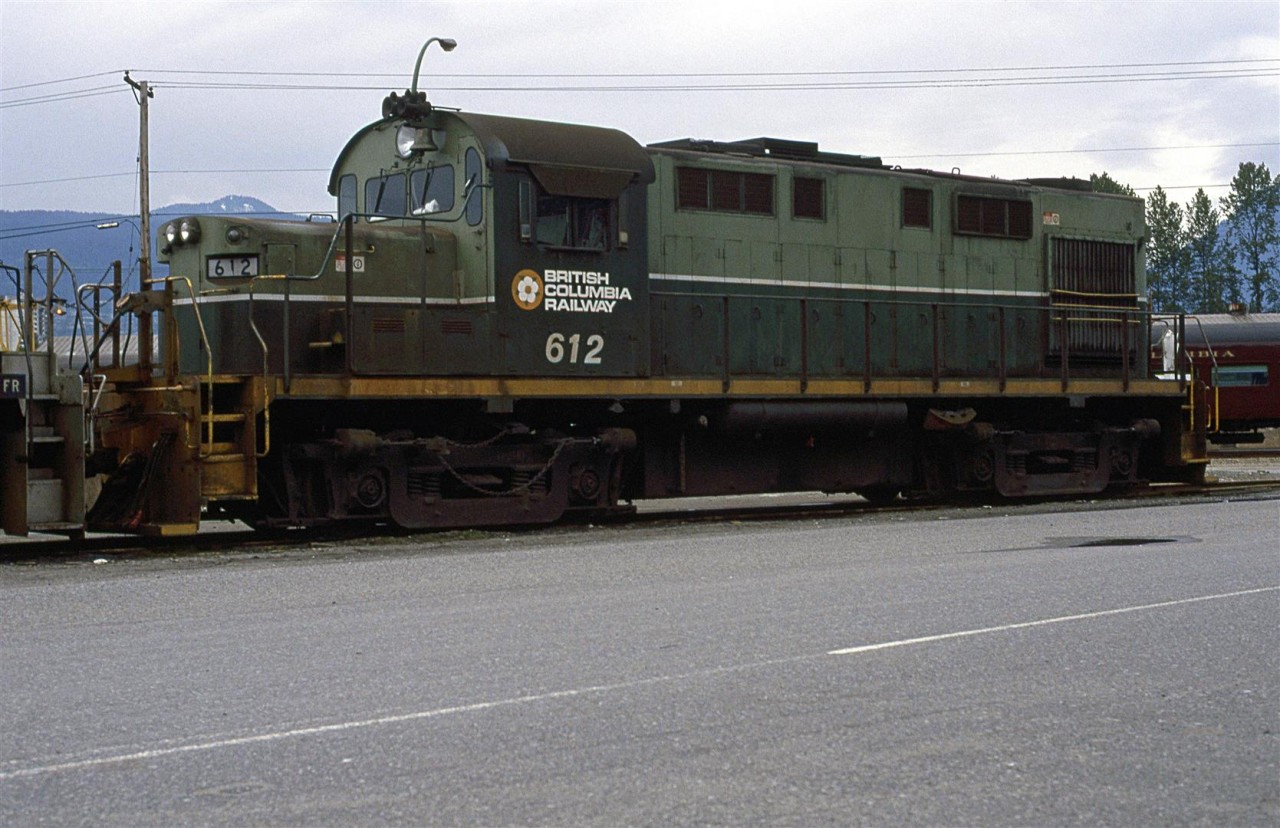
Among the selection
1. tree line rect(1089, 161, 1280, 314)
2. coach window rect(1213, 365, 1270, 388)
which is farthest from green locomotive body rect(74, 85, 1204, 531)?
tree line rect(1089, 161, 1280, 314)

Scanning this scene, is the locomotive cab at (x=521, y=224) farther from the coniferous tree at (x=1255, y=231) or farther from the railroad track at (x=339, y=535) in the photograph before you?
the coniferous tree at (x=1255, y=231)

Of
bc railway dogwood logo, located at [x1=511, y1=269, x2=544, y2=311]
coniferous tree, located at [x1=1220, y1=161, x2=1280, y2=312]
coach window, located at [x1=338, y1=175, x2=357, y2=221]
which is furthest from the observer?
coniferous tree, located at [x1=1220, y1=161, x2=1280, y2=312]

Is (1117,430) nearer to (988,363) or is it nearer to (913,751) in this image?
(988,363)

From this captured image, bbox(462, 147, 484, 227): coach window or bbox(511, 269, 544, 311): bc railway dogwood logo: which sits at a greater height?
Answer: bbox(462, 147, 484, 227): coach window

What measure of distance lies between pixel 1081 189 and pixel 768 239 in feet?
18.4

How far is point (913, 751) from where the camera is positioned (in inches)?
201

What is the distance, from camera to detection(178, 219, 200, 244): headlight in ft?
43.3

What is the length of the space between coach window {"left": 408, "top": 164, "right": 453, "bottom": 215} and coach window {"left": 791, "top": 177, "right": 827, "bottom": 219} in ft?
13.4

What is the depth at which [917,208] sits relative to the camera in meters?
17.3

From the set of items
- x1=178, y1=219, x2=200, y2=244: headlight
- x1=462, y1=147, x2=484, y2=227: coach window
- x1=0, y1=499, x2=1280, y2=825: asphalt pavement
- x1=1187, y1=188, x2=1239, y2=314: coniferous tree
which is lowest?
x1=0, y1=499, x2=1280, y2=825: asphalt pavement

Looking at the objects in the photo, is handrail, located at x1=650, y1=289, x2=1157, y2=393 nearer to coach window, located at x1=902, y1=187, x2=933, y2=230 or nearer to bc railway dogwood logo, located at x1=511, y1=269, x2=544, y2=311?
coach window, located at x1=902, y1=187, x2=933, y2=230

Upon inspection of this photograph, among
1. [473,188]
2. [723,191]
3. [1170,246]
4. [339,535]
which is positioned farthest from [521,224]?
[1170,246]

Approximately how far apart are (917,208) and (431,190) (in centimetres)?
608

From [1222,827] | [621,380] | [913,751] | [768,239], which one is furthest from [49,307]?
[1222,827]
